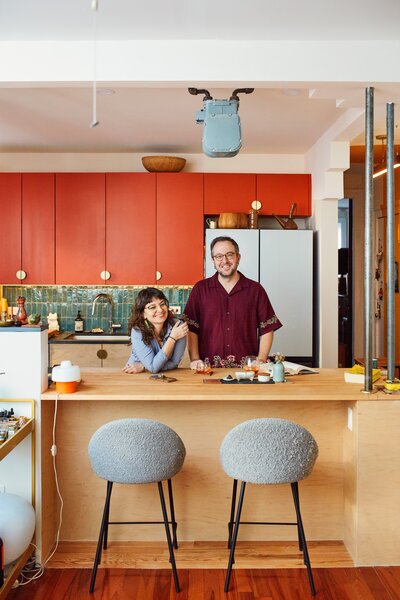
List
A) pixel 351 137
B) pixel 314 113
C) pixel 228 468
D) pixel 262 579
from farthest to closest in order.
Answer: pixel 351 137 < pixel 314 113 < pixel 262 579 < pixel 228 468

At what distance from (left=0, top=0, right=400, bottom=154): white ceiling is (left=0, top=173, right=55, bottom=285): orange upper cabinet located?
14.0 inches

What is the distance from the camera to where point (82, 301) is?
5.93m

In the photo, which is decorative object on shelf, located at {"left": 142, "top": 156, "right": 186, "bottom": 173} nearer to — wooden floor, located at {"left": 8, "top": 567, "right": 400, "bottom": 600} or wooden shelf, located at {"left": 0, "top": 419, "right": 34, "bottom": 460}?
wooden shelf, located at {"left": 0, "top": 419, "right": 34, "bottom": 460}

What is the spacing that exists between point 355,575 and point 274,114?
304 cm

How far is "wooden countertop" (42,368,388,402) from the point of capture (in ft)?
9.53

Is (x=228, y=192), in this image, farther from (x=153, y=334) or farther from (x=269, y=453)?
(x=269, y=453)

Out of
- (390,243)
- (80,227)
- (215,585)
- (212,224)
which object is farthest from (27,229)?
(215,585)

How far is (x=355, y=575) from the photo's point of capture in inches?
116

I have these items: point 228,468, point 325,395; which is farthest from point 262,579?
point 325,395

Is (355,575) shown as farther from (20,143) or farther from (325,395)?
(20,143)

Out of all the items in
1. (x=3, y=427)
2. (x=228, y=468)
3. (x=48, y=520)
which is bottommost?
(x=48, y=520)

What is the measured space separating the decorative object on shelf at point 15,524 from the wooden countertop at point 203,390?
478 millimetres

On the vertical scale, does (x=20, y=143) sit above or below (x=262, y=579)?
above

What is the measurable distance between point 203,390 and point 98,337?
276 cm
